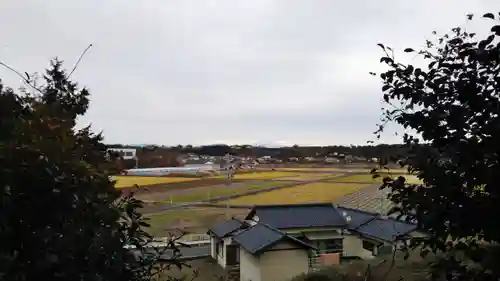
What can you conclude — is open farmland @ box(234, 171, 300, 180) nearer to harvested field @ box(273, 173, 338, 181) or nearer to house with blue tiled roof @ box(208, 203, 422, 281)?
harvested field @ box(273, 173, 338, 181)

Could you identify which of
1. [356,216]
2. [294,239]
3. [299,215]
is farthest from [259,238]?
[356,216]

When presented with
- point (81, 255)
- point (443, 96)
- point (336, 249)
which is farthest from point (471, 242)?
point (336, 249)

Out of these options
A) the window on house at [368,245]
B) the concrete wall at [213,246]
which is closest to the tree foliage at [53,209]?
the concrete wall at [213,246]

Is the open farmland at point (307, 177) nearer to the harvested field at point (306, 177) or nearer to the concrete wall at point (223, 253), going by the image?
the harvested field at point (306, 177)

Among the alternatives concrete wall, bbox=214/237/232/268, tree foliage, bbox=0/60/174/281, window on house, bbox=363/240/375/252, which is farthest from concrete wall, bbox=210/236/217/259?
tree foliage, bbox=0/60/174/281

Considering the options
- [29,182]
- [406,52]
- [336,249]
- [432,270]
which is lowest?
[336,249]

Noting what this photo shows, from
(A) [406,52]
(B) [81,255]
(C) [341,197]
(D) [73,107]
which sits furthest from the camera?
(C) [341,197]

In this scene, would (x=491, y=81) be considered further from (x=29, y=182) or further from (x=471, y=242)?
(x=29, y=182)
